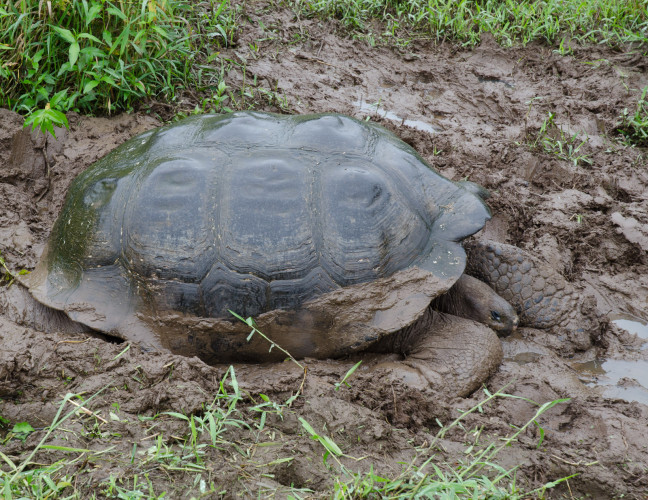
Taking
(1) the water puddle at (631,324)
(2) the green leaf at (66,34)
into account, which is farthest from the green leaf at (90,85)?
(1) the water puddle at (631,324)

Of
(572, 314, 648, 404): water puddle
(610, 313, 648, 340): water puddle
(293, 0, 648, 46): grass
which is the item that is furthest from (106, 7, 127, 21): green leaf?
(610, 313, 648, 340): water puddle

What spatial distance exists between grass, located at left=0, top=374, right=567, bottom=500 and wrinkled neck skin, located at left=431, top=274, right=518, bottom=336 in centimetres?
111

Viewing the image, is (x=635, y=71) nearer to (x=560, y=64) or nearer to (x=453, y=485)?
(x=560, y=64)

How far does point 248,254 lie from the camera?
3.23 m

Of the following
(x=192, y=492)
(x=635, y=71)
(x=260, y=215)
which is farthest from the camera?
(x=635, y=71)

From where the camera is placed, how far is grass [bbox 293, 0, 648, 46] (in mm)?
6590

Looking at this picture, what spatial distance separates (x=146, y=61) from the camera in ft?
16.1

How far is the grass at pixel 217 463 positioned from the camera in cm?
220

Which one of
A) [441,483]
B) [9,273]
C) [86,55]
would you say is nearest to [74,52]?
[86,55]

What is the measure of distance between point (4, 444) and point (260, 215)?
1607mm

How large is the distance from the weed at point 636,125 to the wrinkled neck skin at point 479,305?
263 cm

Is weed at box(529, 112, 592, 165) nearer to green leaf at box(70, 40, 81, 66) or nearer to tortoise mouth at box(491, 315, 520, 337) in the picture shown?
tortoise mouth at box(491, 315, 520, 337)

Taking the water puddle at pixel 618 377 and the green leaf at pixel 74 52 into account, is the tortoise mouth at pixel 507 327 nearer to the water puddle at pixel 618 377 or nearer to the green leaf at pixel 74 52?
the water puddle at pixel 618 377

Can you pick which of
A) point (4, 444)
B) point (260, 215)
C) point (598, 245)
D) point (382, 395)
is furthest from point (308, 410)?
point (598, 245)
